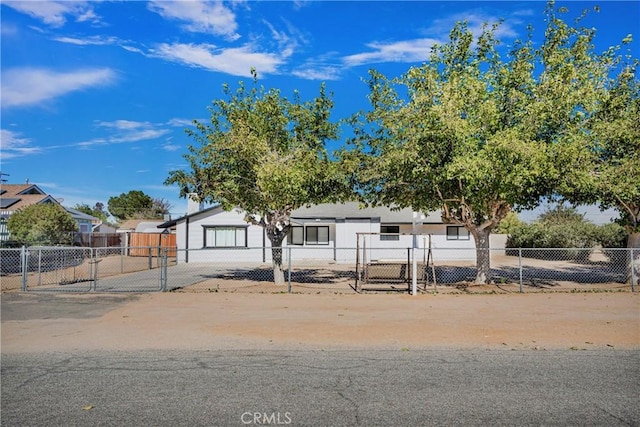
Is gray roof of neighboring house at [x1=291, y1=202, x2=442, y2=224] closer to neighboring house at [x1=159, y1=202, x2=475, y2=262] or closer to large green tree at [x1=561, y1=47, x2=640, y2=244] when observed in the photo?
neighboring house at [x1=159, y1=202, x2=475, y2=262]

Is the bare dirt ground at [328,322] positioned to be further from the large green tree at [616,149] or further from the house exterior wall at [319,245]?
the house exterior wall at [319,245]

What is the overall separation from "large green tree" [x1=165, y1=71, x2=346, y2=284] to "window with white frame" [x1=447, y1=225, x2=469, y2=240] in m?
18.5

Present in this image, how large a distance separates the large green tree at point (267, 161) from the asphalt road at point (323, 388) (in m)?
8.10

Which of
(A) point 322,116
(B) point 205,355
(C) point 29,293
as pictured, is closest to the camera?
(B) point 205,355

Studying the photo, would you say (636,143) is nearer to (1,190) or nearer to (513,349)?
(513,349)

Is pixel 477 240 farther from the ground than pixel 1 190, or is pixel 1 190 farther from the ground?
pixel 1 190

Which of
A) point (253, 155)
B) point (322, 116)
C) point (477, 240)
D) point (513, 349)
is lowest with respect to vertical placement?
point (513, 349)

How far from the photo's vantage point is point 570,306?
12.3 m

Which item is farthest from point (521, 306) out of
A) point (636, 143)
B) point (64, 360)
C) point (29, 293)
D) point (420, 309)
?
point (29, 293)

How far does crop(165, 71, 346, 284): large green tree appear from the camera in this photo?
1501 cm

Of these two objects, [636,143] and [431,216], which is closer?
[636,143]

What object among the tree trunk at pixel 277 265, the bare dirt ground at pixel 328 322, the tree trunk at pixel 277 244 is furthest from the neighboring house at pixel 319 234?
the bare dirt ground at pixel 328 322

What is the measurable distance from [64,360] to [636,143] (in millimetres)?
16361

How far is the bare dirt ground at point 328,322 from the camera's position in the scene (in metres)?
8.30
